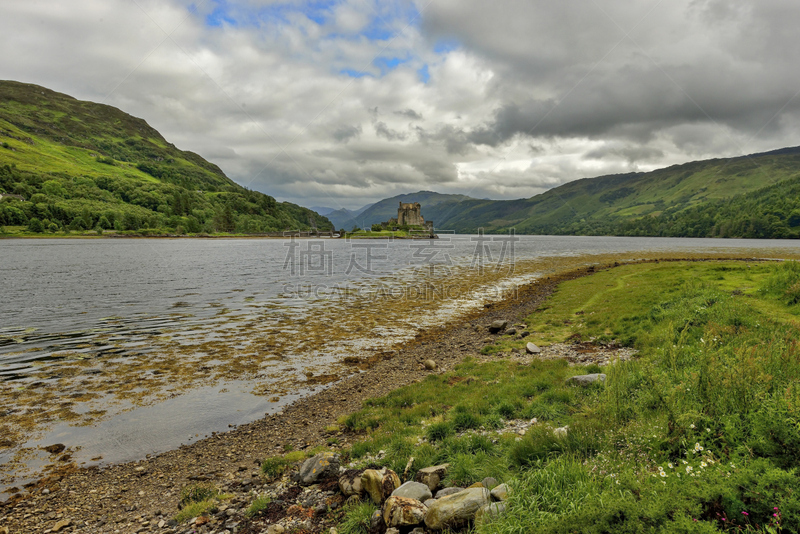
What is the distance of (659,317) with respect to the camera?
61.1 ft

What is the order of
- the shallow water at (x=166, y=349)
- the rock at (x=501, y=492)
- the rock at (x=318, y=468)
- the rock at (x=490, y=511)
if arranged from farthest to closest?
the shallow water at (x=166, y=349), the rock at (x=318, y=468), the rock at (x=501, y=492), the rock at (x=490, y=511)

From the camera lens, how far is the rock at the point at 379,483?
7715 mm

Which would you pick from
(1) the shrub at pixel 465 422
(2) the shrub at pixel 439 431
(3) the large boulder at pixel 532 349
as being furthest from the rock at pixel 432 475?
(3) the large boulder at pixel 532 349

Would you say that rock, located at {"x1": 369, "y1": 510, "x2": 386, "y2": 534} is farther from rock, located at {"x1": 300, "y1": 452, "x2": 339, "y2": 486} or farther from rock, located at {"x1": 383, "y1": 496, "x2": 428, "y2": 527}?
rock, located at {"x1": 300, "y1": 452, "x2": 339, "y2": 486}

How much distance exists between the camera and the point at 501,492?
6430 millimetres

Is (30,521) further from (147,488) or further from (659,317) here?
(659,317)

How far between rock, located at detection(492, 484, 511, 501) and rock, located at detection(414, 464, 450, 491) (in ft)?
5.71

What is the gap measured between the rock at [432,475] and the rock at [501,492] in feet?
5.71

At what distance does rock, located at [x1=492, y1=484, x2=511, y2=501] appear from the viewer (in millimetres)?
6334

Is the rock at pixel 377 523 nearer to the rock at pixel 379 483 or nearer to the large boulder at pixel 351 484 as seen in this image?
the rock at pixel 379 483

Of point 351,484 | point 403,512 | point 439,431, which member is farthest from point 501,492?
point 439,431

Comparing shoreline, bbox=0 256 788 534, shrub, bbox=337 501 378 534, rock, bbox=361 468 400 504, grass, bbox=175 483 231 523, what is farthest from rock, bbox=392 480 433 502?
grass, bbox=175 483 231 523

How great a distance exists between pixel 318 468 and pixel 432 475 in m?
3.43

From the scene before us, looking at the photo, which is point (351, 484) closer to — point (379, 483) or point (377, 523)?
point (379, 483)
